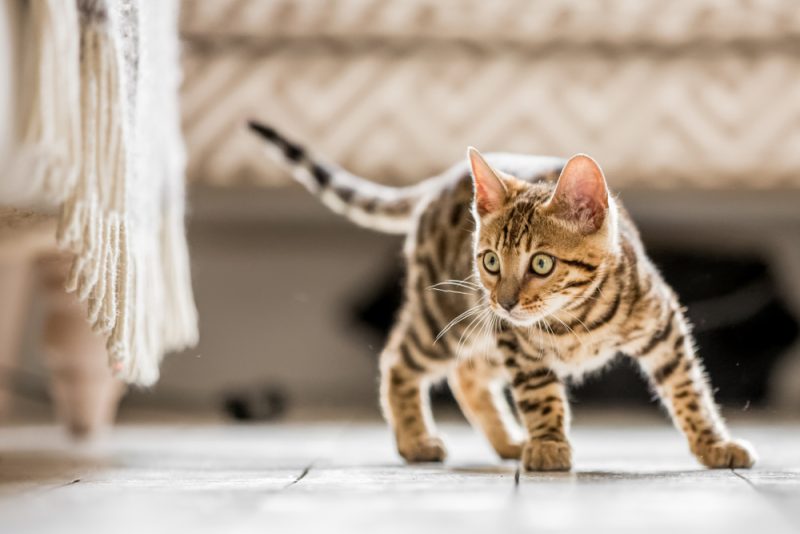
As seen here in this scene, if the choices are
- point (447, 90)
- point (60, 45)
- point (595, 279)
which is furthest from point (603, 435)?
point (60, 45)

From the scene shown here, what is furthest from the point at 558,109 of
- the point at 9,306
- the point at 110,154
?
the point at 9,306

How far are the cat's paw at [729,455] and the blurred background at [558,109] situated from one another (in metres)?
0.51

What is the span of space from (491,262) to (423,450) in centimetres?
28

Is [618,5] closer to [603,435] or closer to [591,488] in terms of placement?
[603,435]

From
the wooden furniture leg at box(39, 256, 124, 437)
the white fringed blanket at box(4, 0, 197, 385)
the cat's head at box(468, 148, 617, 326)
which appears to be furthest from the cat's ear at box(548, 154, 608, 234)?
the wooden furniture leg at box(39, 256, 124, 437)

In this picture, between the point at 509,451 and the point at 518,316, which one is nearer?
the point at 518,316

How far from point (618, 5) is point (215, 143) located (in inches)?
30.3

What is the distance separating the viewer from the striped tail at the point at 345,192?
1246 millimetres

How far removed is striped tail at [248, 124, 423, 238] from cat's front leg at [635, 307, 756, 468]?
365 millimetres

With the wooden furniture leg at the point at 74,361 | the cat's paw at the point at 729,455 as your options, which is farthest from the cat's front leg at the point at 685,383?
the wooden furniture leg at the point at 74,361

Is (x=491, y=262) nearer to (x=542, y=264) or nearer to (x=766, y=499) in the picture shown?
(x=542, y=264)

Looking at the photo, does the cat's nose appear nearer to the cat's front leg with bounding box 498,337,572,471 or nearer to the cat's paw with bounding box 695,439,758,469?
the cat's front leg with bounding box 498,337,572,471

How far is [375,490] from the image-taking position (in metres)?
0.87

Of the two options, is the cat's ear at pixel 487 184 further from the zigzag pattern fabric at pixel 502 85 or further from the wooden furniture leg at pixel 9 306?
the wooden furniture leg at pixel 9 306
